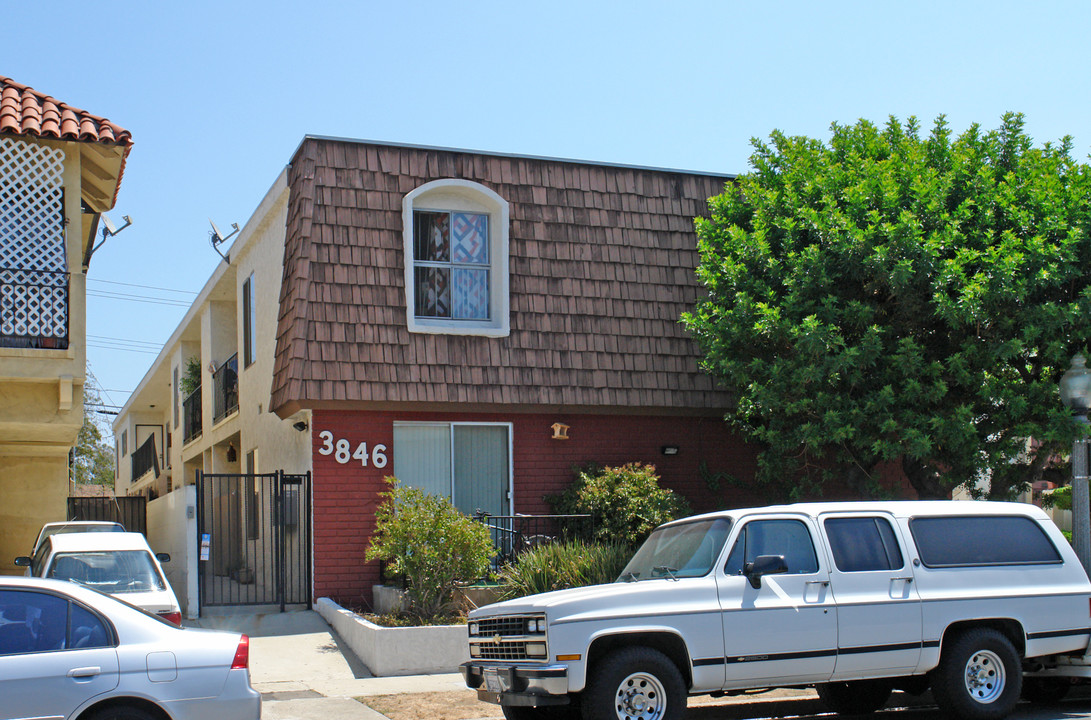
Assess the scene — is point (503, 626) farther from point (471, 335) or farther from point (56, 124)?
point (56, 124)

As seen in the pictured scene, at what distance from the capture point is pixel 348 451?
562 inches

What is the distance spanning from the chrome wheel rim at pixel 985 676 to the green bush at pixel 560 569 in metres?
4.35

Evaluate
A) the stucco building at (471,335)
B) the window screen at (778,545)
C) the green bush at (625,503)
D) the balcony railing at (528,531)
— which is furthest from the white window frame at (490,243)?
the window screen at (778,545)

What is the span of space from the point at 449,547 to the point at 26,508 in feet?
34.0

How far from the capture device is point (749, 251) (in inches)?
546

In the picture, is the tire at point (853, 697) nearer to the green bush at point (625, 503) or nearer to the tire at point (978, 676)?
the tire at point (978, 676)

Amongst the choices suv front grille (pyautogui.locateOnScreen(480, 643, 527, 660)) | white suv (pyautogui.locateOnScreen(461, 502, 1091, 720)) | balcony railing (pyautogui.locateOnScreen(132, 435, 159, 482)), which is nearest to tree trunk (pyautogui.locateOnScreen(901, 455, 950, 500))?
white suv (pyautogui.locateOnScreen(461, 502, 1091, 720))

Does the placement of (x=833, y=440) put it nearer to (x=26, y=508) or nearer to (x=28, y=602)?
(x=28, y=602)

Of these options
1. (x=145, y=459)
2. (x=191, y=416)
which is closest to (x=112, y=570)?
(x=191, y=416)

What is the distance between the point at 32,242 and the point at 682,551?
9202mm

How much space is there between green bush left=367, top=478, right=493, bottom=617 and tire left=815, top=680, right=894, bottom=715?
170 inches

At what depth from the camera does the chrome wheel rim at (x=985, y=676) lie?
8.75 m

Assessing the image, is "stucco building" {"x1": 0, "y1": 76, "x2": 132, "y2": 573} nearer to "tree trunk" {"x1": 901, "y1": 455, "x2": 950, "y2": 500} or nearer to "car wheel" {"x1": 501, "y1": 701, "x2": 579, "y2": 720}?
"car wheel" {"x1": 501, "y1": 701, "x2": 579, "y2": 720}

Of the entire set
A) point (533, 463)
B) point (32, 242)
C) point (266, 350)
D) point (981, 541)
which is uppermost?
point (32, 242)
